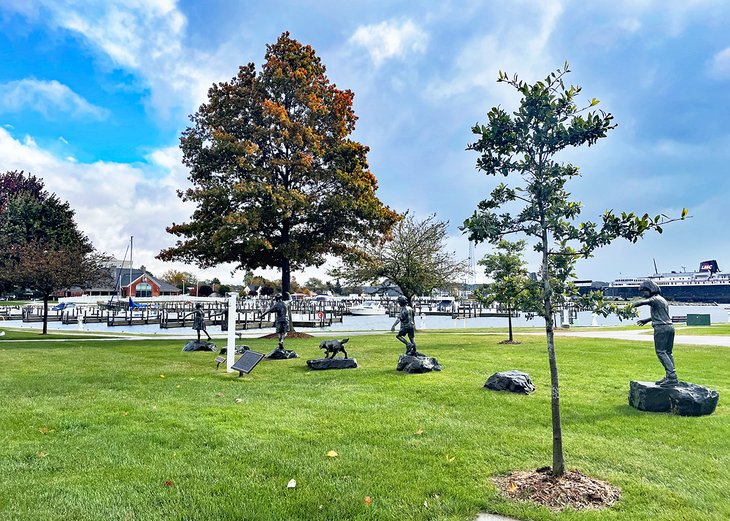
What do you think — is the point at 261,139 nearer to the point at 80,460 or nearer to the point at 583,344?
the point at 583,344

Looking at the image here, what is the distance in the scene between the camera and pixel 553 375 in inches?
199

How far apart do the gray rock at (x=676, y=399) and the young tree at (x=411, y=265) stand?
23.1m

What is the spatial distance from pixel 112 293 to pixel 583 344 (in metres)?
105

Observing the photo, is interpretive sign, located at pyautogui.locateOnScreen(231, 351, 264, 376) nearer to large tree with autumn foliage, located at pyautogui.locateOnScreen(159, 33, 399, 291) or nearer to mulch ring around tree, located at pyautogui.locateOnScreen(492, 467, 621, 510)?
mulch ring around tree, located at pyautogui.locateOnScreen(492, 467, 621, 510)

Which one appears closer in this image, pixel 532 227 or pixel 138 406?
pixel 532 227

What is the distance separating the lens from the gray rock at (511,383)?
30.8ft

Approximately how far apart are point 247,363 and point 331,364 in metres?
2.22

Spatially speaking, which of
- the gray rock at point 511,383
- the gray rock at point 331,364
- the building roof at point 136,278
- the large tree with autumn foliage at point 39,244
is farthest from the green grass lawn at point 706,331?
the building roof at point 136,278

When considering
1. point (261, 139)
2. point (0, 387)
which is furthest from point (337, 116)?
point (0, 387)

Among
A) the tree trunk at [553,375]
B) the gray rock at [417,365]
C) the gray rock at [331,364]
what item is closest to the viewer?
the tree trunk at [553,375]

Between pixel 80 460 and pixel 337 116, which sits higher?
pixel 337 116

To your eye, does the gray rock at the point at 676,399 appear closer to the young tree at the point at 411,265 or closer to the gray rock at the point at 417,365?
the gray rock at the point at 417,365

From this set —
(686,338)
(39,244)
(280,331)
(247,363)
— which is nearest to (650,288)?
(247,363)

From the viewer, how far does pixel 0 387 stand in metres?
9.94
